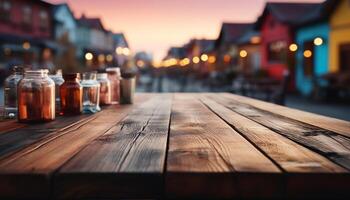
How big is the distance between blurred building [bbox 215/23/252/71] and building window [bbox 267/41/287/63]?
9465 mm

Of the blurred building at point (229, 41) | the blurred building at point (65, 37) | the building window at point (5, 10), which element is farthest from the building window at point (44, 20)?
the blurred building at point (229, 41)

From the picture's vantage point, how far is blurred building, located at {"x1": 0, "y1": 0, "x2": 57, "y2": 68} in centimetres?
2284

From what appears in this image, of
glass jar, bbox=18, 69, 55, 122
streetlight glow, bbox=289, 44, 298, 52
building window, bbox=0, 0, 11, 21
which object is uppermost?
building window, bbox=0, 0, 11, 21

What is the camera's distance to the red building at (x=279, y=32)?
60.3 ft

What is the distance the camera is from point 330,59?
15.0 meters

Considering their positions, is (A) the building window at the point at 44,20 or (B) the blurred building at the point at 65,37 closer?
(B) the blurred building at the point at 65,37

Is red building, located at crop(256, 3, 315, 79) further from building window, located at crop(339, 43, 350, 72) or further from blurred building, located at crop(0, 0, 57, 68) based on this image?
blurred building, located at crop(0, 0, 57, 68)

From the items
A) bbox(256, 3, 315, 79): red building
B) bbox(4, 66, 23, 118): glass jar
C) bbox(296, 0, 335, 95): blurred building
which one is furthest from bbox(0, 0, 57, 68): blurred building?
bbox(4, 66, 23, 118): glass jar

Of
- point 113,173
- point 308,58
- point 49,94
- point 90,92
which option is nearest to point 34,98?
point 49,94

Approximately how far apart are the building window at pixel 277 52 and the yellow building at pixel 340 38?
3594 mm

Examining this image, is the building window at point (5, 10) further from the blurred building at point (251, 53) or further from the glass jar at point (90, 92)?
the glass jar at point (90, 92)

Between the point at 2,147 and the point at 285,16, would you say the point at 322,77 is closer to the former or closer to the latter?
the point at 285,16
